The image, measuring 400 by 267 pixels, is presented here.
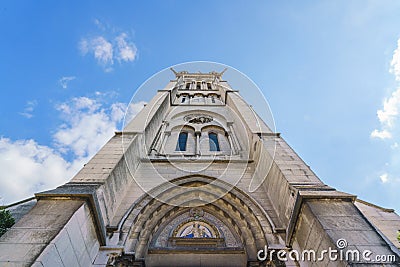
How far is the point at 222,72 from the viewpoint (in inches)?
1175

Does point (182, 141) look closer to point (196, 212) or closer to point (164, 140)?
point (164, 140)

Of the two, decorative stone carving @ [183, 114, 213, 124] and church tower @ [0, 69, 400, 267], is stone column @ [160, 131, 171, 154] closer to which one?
church tower @ [0, 69, 400, 267]

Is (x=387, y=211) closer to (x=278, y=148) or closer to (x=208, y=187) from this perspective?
(x=278, y=148)

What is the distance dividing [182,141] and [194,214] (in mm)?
6480

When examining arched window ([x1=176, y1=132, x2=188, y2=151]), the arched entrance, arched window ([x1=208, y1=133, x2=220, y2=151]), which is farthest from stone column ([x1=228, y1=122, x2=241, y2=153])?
the arched entrance

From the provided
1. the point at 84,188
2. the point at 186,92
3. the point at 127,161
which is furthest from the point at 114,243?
the point at 186,92

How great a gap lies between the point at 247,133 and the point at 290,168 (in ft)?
14.5

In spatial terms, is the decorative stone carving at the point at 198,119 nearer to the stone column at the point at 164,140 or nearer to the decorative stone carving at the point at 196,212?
the stone column at the point at 164,140

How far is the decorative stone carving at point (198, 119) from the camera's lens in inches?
646

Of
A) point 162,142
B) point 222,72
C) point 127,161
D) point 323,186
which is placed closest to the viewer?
point 323,186

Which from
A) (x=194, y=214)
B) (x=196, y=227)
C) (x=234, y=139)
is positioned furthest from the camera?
(x=234, y=139)

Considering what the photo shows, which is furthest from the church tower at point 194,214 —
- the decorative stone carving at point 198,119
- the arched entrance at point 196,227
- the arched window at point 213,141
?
the decorative stone carving at point 198,119

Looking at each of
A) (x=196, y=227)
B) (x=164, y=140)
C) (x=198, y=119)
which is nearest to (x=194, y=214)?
(x=196, y=227)

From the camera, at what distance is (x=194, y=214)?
26.4 ft
